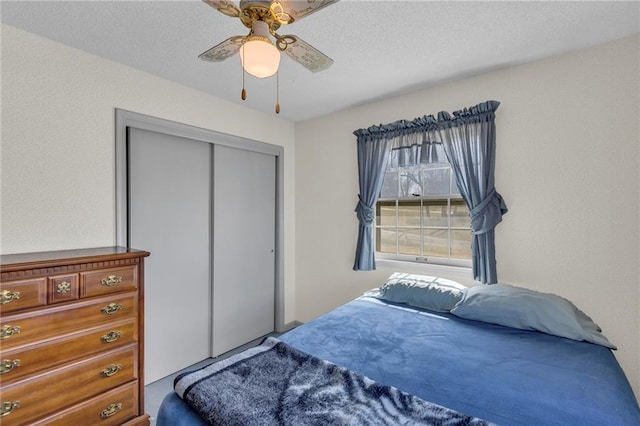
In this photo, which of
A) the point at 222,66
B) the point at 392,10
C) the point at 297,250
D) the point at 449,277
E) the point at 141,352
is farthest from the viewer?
the point at 297,250

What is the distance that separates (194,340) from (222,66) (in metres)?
2.40

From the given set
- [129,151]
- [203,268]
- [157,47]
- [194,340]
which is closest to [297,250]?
[203,268]

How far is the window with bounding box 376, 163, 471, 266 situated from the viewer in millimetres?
2631

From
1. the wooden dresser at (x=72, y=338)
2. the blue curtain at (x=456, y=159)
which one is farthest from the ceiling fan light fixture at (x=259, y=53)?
the blue curtain at (x=456, y=159)

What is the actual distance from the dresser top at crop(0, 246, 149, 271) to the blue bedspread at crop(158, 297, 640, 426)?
1000 mm

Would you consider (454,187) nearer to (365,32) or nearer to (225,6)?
(365,32)

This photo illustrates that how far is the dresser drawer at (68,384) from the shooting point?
58.7 inches

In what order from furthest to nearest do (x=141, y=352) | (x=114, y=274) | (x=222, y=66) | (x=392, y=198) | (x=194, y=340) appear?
(x=392, y=198) < (x=194, y=340) < (x=222, y=66) < (x=141, y=352) < (x=114, y=274)

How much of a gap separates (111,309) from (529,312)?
2.57m

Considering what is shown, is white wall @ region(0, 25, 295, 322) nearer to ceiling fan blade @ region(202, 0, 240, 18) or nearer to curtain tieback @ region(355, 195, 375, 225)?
ceiling fan blade @ region(202, 0, 240, 18)

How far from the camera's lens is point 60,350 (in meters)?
1.62

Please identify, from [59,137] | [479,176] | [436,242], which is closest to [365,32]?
[479,176]

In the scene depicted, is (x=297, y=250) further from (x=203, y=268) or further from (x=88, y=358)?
(x=88, y=358)

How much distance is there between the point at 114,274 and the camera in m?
1.84
